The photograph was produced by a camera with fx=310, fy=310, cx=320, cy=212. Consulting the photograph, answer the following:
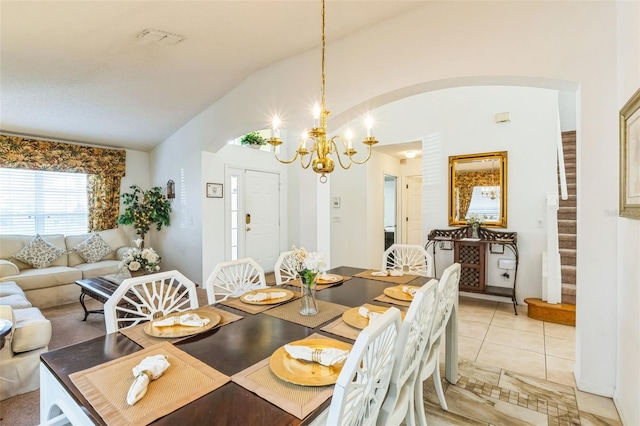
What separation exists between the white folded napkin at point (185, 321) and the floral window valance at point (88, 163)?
15.6 ft

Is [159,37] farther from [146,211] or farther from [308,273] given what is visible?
[146,211]

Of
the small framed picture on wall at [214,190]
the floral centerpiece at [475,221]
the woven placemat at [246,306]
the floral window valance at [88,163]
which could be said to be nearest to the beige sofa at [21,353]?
the woven placemat at [246,306]

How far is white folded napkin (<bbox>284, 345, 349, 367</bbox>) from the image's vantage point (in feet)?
3.57

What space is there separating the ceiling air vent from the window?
3.43m

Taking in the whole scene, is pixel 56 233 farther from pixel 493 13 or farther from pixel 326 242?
pixel 493 13

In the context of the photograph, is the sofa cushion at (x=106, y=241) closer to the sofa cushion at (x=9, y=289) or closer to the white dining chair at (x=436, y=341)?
the sofa cushion at (x=9, y=289)

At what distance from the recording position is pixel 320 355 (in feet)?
3.62

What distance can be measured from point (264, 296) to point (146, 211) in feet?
14.2

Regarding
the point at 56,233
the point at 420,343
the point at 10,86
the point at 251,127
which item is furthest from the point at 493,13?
the point at 56,233

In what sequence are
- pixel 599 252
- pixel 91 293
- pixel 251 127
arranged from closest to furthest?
pixel 599 252
pixel 91 293
pixel 251 127

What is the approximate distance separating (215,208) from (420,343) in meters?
4.08

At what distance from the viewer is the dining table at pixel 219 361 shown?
2.77ft

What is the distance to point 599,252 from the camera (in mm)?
2051

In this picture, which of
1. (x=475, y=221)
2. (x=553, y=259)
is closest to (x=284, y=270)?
(x=475, y=221)
